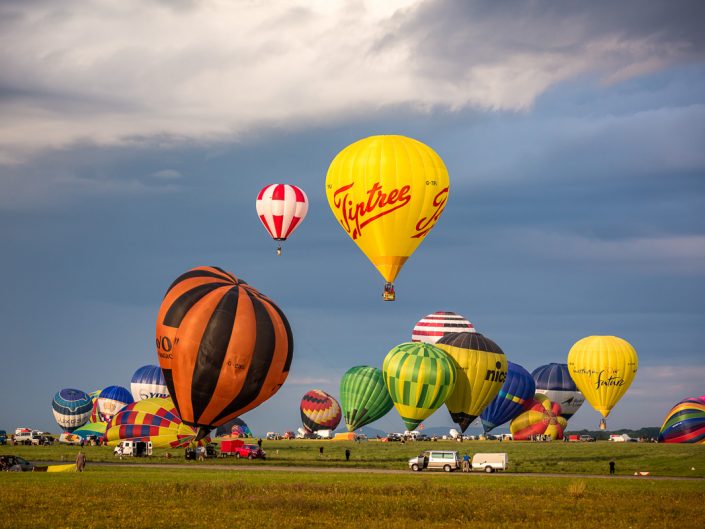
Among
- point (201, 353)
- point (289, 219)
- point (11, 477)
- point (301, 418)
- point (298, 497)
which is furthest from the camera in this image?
point (301, 418)

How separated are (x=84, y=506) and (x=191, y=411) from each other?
32304 millimetres

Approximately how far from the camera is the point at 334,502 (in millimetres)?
43594

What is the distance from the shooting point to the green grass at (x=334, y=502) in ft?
124

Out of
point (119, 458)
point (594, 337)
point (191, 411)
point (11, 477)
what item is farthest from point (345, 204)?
point (594, 337)

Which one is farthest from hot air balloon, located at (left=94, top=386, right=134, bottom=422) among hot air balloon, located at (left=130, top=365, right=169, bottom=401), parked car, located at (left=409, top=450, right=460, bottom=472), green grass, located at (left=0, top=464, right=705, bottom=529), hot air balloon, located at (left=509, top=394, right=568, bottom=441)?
green grass, located at (left=0, top=464, right=705, bottom=529)

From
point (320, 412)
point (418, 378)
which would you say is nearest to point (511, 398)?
point (418, 378)

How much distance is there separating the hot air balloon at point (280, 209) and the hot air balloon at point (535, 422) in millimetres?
56007

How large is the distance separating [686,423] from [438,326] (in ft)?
129

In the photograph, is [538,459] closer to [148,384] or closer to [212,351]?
[212,351]

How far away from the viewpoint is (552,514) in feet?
134

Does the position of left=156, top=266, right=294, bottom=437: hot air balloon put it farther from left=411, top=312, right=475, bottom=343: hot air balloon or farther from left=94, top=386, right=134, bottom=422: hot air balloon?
left=94, top=386, right=134, bottom=422: hot air balloon

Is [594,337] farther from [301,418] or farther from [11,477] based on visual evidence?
[11,477]

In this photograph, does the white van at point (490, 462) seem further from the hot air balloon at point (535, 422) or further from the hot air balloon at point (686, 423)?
the hot air balloon at point (535, 422)

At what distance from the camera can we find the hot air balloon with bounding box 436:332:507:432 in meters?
109
